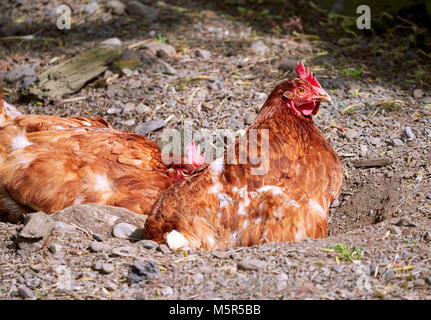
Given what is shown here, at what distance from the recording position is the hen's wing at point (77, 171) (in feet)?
11.8

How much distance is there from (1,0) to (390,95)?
4.87 meters

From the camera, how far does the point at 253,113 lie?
450 cm

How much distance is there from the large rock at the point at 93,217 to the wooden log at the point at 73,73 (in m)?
1.87

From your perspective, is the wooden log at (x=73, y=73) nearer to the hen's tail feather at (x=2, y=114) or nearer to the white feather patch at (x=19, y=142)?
the hen's tail feather at (x=2, y=114)

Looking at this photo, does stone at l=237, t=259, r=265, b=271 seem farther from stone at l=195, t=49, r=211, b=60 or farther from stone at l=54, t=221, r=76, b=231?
stone at l=195, t=49, r=211, b=60

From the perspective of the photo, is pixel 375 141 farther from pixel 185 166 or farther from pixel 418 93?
pixel 185 166

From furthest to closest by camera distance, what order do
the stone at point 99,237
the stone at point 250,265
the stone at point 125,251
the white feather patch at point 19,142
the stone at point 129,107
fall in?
the stone at point 129,107
the white feather patch at point 19,142
the stone at point 99,237
the stone at point 125,251
the stone at point 250,265

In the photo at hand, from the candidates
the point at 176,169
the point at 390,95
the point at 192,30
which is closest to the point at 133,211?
the point at 176,169

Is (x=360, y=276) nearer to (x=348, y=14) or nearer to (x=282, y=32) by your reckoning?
(x=282, y=32)

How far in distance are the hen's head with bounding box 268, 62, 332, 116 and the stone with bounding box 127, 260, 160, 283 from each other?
132cm

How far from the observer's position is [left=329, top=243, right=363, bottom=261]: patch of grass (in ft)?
9.10

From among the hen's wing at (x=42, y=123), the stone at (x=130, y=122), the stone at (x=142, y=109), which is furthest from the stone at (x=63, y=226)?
the stone at (x=142, y=109)

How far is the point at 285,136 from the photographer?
10.6 feet

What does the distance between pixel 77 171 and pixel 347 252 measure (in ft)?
6.22
